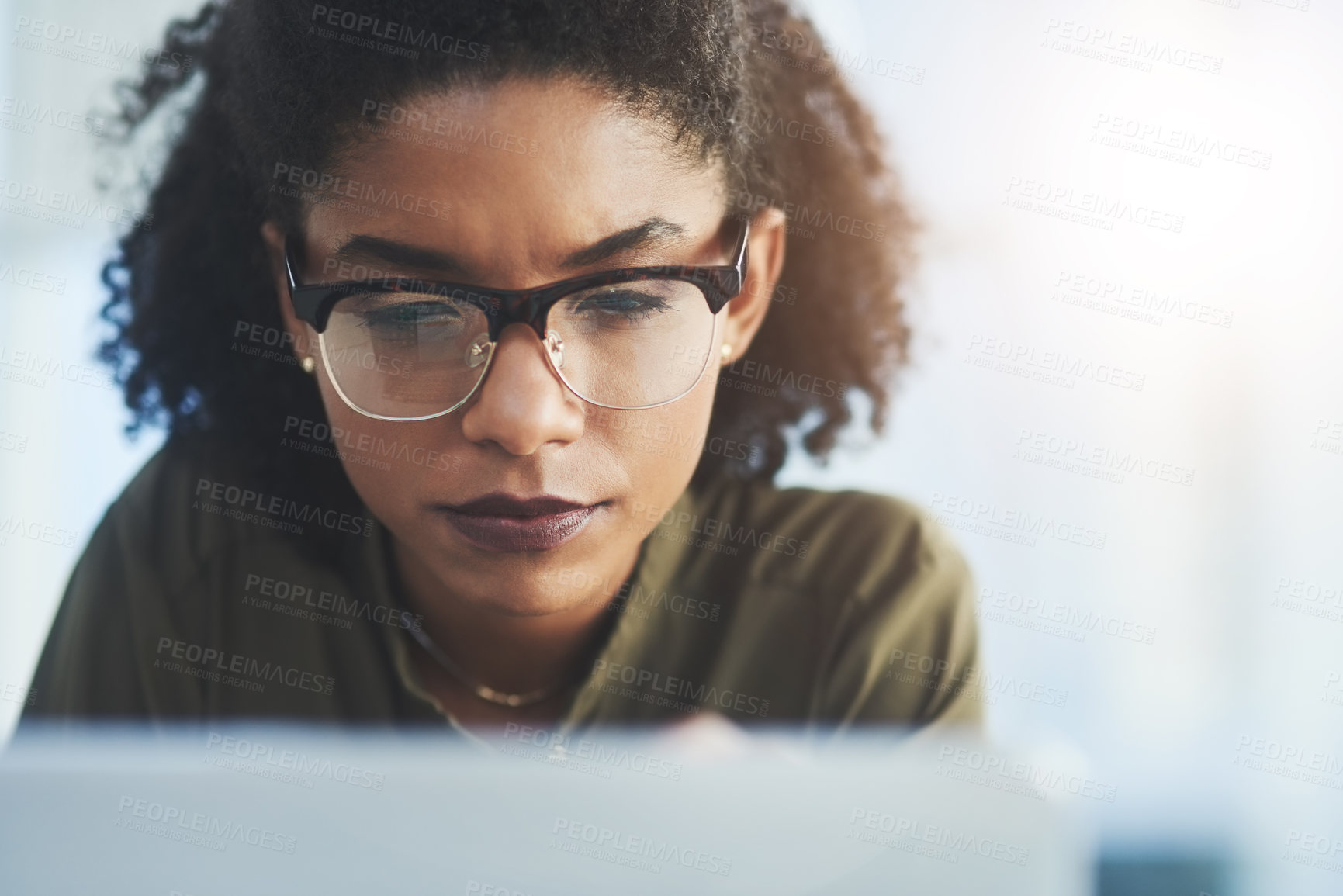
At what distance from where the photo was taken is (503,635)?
31.4 inches

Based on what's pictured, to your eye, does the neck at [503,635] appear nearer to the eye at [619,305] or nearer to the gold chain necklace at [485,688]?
the gold chain necklace at [485,688]

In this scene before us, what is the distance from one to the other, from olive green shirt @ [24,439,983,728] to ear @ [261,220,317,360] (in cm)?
17

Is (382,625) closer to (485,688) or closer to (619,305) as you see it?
(485,688)

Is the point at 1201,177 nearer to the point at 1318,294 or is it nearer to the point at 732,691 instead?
the point at 1318,294

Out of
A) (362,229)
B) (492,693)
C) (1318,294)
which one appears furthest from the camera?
(1318,294)

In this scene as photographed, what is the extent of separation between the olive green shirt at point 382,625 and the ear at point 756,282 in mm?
149

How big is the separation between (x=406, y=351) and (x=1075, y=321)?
24.9 inches

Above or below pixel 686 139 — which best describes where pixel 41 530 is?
below

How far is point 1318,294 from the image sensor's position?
0.93 meters

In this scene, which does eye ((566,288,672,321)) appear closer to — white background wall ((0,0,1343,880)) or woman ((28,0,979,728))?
woman ((28,0,979,728))

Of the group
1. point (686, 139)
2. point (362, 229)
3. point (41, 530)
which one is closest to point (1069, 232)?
point (686, 139)

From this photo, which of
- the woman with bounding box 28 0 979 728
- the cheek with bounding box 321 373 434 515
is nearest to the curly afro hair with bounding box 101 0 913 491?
the woman with bounding box 28 0 979 728

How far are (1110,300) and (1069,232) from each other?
0.25 feet

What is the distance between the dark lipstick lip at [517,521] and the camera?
2.22 feet
